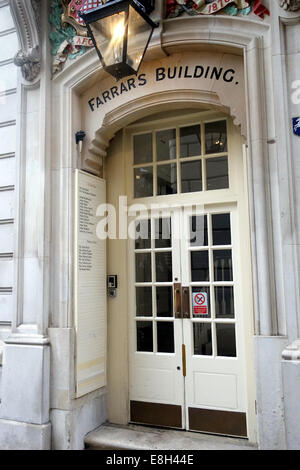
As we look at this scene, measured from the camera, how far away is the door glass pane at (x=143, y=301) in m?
5.22

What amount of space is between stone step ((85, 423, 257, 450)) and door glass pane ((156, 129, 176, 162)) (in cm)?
337

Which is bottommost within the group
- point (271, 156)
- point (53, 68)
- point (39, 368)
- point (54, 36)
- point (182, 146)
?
point (39, 368)

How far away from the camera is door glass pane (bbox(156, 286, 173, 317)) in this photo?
510 cm

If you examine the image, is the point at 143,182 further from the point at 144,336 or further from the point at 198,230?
the point at 144,336

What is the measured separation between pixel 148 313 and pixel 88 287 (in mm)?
851

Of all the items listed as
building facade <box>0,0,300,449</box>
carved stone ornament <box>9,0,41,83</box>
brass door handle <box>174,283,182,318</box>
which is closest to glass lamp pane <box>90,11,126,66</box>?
building facade <box>0,0,300,449</box>

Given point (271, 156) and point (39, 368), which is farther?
point (39, 368)

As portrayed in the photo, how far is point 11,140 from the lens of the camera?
5402 millimetres

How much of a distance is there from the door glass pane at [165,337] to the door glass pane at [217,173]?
1.78m

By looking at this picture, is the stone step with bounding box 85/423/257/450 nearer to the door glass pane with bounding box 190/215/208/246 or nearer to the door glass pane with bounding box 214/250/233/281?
the door glass pane with bounding box 214/250/233/281

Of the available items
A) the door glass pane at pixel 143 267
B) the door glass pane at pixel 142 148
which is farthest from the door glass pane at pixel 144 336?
the door glass pane at pixel 142 148
